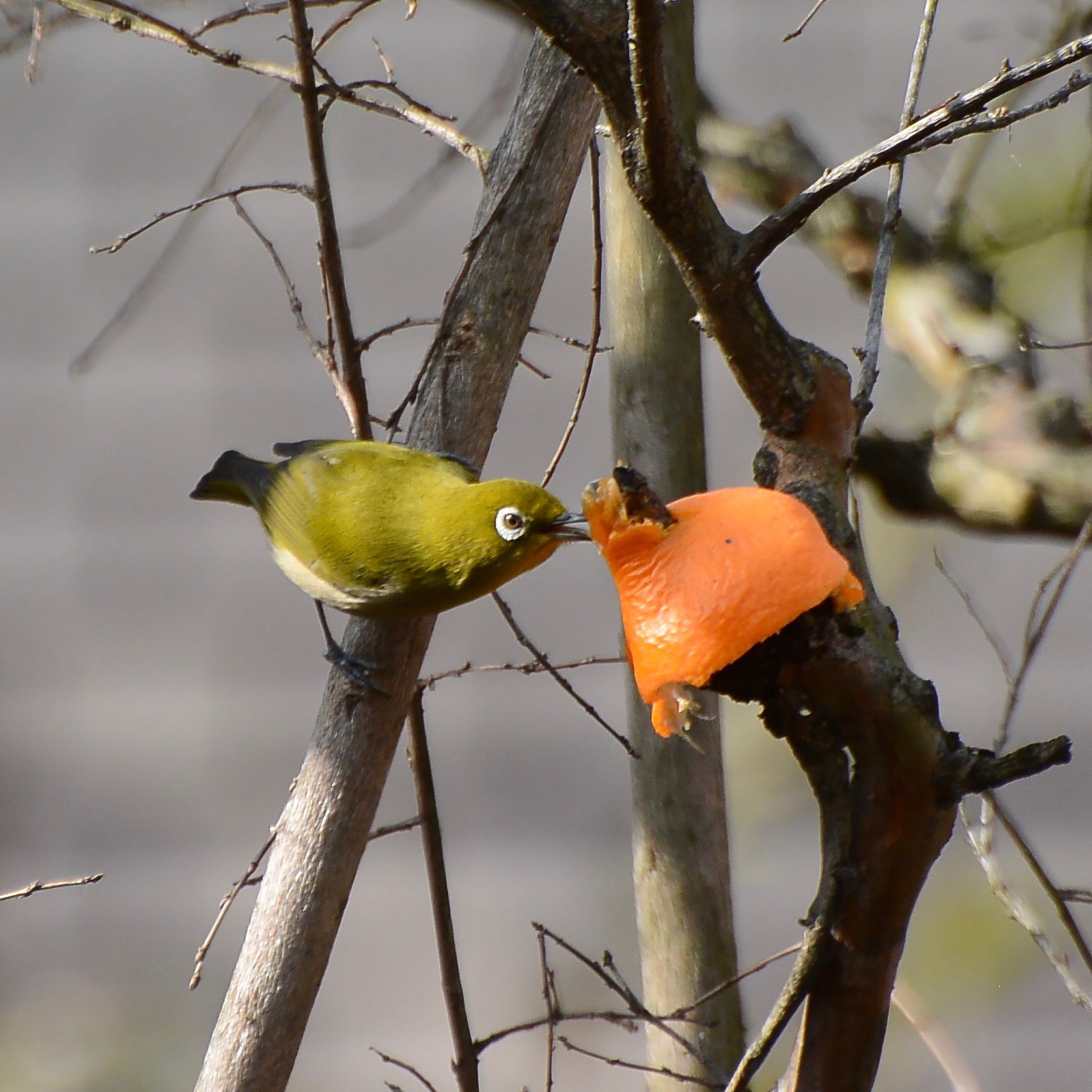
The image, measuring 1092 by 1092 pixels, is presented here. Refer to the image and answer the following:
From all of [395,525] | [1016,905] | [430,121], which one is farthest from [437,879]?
[430,121]

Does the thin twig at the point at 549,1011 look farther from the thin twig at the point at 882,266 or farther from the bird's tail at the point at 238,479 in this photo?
the bird's tail at the point at 238,479

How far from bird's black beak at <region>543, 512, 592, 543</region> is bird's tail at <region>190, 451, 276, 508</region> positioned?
967mm

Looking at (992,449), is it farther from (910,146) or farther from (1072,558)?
(910,146)

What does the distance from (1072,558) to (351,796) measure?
1.25 metres

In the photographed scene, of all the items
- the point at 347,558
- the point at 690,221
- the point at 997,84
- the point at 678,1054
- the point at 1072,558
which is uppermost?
the point at 347,558

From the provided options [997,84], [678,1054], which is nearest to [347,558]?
[678,1054]

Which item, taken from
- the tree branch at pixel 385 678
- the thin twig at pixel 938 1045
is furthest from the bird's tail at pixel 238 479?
the thin twig at pixel 938 1045

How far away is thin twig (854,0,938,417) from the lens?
1234 mm

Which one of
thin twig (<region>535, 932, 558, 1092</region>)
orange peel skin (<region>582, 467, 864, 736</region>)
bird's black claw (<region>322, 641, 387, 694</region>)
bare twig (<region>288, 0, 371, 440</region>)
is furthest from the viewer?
bird's black claw (<region>322, 641, 387, 694</region>)

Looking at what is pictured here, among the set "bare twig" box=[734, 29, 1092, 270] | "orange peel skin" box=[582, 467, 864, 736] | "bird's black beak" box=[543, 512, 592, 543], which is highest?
"bird's black beak" box=[543, 512, 592, 543]

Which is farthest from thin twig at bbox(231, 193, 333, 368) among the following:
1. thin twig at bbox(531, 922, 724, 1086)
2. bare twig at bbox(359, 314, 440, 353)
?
thin twig at bbox(531, 922, 724, 1086)

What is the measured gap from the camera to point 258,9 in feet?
7.38

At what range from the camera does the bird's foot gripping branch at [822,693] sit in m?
0.96

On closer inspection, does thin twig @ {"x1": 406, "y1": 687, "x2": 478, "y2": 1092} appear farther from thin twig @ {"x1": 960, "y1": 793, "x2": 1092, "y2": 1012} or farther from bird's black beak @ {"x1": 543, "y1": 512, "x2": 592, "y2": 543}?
thin twig @ {"x1": 960, "y1": 793, "x2": 1092, "y2": 1012}
